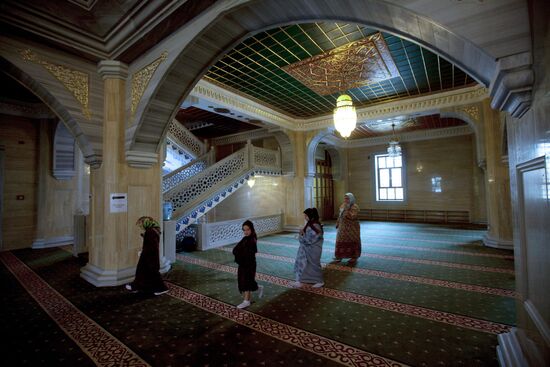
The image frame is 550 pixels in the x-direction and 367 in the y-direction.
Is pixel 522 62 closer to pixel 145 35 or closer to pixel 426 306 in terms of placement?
pixel 426 306

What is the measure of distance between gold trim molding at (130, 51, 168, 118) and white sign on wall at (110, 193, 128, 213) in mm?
1366

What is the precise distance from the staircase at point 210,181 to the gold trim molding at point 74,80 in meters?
3.21

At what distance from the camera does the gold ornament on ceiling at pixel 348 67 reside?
486 cm

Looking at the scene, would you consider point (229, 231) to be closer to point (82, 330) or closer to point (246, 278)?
point (246, 278)

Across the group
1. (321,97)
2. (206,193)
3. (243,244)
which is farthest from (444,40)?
(206,193)

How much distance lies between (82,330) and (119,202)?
196cm

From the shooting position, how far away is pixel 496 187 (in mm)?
6398

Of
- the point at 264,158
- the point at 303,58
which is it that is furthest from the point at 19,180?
the point at 303,58

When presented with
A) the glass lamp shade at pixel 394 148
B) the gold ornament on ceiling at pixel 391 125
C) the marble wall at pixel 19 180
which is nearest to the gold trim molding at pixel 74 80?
the marble wall at pixel 19 180

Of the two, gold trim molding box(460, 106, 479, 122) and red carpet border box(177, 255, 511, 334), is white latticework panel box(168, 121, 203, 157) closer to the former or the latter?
red carpet border box(177, 255, 511, 334)

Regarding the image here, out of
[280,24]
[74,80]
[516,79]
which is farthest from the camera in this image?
[74,80]

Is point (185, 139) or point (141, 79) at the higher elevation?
point (185, 139)

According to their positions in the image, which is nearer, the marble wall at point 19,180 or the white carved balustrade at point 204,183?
the marble wall at point 19,180

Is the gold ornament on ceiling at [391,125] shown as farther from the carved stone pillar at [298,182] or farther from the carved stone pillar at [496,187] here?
the carved stone pillar at [496,187]
